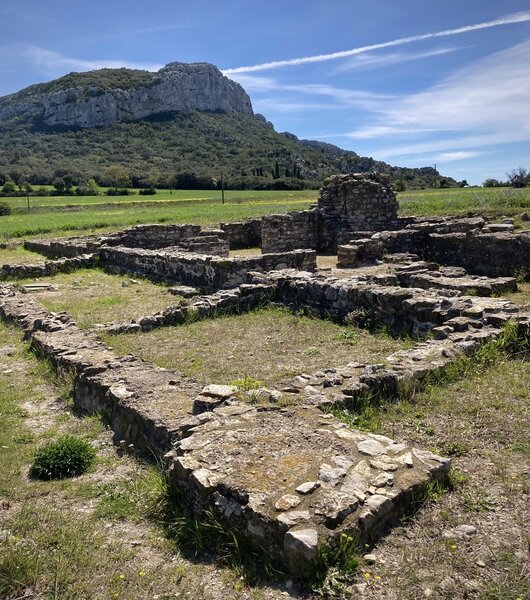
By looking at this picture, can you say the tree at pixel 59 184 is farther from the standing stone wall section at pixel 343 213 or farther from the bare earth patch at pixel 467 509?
the bare earth patch at pixel 467 509

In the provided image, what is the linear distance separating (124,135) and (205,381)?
161m

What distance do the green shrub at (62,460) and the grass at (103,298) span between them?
6369mm

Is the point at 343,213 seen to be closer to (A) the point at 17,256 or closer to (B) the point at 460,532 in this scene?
(A) the point at 17,256

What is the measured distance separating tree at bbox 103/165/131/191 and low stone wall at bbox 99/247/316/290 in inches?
3039

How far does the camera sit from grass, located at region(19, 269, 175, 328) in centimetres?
1352

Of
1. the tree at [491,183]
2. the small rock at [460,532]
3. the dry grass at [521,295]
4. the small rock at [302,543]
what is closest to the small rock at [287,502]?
the small rock at [302,543]

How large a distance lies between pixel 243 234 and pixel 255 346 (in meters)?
17.7

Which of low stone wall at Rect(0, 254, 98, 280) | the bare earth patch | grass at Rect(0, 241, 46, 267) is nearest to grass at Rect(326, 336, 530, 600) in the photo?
the bare earth patch

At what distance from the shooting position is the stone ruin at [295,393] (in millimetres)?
4133

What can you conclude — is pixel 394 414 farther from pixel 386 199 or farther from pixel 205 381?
pixel 386 199

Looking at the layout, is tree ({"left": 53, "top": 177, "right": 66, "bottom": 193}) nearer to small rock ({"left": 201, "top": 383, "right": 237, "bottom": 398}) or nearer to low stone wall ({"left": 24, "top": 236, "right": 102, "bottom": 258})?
low stone wall ({"left": 24, "top": 236, "right": 102, "bottom": 258})

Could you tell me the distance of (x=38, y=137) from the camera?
153750 millimetres

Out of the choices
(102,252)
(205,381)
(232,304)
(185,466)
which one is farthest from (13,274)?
(185,466)

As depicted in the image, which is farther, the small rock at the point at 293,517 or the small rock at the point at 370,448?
the small rock at the point at 370,448
